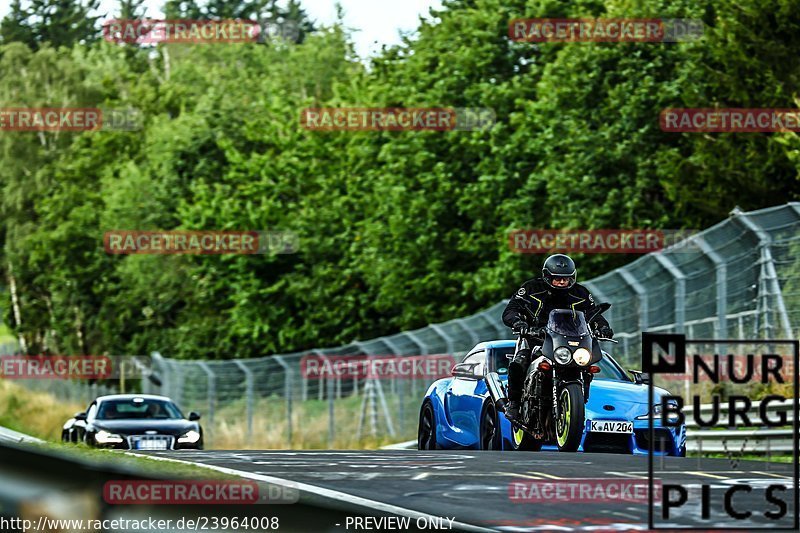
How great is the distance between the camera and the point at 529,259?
46.4m

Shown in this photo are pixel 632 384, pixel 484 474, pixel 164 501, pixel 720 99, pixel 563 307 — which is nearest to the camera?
pixel 164 501

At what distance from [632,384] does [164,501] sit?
1097cm

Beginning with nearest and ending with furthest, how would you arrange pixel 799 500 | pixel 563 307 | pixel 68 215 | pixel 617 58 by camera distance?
pixel 799 500 → pixel 563 307 → pixel 617 58 → pixel 68 215

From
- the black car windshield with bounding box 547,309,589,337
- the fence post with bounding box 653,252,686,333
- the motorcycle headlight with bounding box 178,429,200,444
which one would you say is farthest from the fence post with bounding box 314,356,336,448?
the black car windshield with bounding box 547,309,589,337

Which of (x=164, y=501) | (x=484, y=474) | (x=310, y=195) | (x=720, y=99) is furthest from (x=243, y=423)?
(x=164, y=501)

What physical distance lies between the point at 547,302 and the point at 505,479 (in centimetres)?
327

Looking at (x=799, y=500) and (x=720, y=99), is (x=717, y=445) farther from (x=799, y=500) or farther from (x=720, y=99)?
(x=720, y=99)

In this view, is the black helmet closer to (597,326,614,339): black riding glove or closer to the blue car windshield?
(597,326,614,339): black riding glove

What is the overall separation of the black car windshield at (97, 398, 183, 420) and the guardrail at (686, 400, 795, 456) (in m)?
9.29

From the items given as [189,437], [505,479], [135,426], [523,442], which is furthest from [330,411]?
[505,479]

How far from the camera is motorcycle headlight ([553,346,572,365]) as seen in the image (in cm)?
1379

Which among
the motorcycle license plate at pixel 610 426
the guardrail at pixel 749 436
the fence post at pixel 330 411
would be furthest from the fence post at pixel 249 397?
the motorcycle license plate at pixel 610 426

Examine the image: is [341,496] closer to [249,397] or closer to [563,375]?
[563,375]

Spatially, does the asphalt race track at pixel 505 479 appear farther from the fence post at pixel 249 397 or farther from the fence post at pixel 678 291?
the fence post at pixel 249 397
